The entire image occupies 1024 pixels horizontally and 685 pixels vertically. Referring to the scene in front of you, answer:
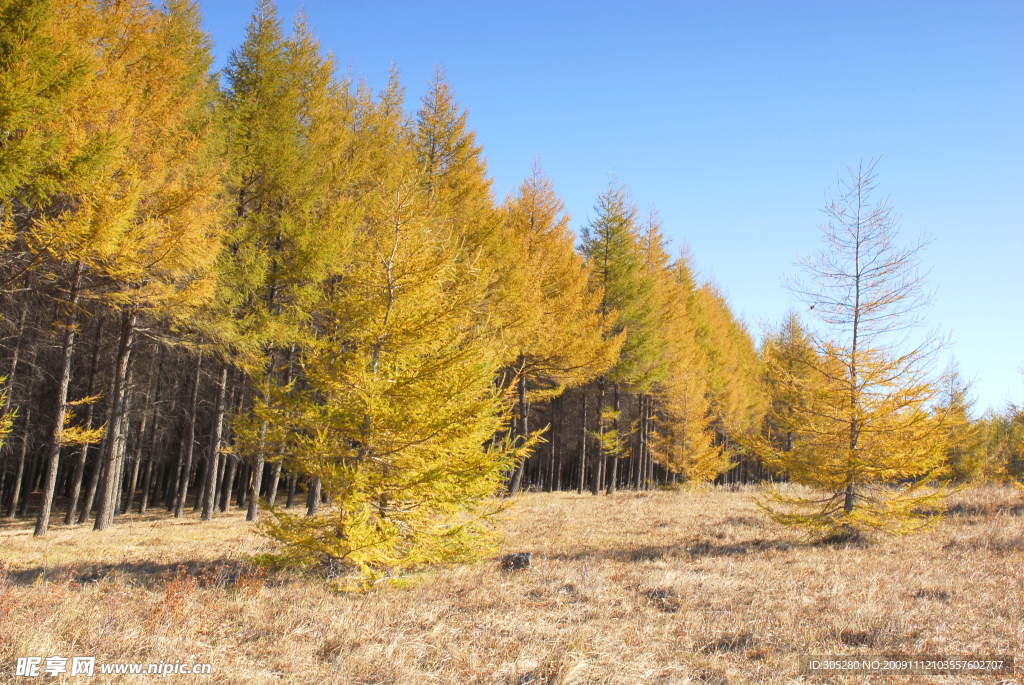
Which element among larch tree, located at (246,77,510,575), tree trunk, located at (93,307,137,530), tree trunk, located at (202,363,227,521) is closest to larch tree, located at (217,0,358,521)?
tree trunk, located at (202,363,227,521)

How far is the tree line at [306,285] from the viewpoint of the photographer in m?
6.77

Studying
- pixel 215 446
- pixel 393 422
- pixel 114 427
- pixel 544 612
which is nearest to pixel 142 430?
pixel 215 446

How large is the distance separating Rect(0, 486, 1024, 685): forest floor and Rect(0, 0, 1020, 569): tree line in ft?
3.31

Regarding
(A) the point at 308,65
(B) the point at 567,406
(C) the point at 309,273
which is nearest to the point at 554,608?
(C) the point at 309,273

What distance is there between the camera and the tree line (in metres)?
6.77

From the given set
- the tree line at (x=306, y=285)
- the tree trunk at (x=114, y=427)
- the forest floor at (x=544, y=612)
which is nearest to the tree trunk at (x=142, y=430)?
the tree line at (x=306, y=285)

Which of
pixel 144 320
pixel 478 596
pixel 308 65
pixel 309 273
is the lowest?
pixel 478 596

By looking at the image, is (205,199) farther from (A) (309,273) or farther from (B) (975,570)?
(B) (975,570)

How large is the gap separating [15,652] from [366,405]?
3.73m

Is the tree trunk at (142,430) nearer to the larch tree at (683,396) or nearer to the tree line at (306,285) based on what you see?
the tree line at (306,285)

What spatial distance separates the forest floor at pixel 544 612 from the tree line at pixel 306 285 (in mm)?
1010

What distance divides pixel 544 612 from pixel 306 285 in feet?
32.4

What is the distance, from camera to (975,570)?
7324 mm

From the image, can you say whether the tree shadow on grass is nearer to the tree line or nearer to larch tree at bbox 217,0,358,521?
the tree line
